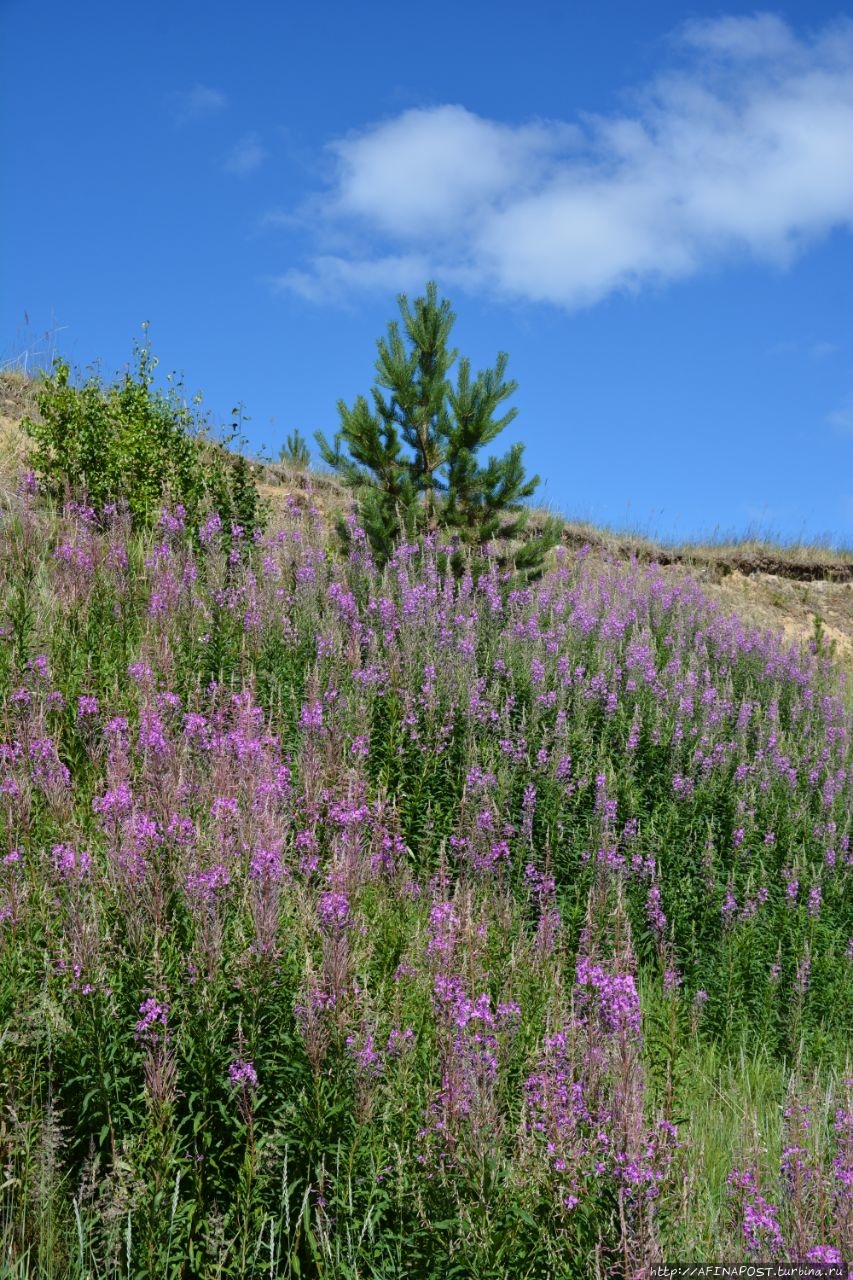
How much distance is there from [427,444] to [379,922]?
8.04m

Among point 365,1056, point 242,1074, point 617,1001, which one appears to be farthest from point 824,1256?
point 242,1074

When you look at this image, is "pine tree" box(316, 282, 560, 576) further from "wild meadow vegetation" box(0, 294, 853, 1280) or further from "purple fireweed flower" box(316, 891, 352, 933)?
"purple fireweed flower" box(316, 891, 352, 933)

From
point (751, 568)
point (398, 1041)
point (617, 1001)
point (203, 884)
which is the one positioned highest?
point (751, 568)

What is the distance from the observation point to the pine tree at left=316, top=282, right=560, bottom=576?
12.1 metres

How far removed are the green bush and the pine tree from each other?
4.52 ft

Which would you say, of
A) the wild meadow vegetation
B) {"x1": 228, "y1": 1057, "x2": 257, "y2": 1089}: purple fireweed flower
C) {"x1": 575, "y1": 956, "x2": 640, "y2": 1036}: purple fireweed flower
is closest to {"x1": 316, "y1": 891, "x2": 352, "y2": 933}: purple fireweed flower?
the wild meadow vegetation

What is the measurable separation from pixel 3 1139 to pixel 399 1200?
55.3 inches

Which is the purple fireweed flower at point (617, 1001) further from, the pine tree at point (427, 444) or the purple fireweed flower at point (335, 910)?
the pine tree at point (427, 444)

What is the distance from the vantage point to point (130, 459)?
1158cm

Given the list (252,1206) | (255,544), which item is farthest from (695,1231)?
(255,544)

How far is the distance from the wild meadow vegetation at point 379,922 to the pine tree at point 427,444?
1.39 feet

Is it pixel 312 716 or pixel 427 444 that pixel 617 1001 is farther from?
pixel 427 444

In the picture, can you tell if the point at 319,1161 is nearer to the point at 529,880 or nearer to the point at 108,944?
the point at 108,944

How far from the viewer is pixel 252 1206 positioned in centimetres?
338
